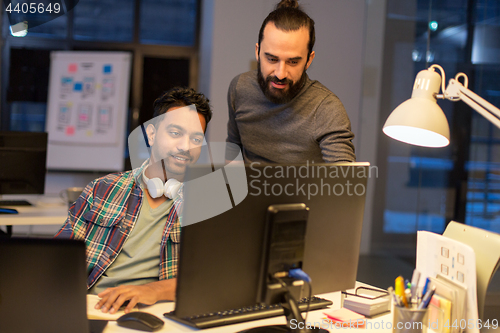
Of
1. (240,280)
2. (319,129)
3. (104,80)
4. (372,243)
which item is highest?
(104,80)

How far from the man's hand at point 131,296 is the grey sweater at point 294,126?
639mm

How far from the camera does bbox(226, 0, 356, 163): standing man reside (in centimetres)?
150

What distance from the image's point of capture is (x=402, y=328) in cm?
96

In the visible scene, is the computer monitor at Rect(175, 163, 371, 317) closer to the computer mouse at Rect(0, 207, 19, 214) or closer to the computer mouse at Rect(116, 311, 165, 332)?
the computer mouse at Rect(116, 311, 165, 332)

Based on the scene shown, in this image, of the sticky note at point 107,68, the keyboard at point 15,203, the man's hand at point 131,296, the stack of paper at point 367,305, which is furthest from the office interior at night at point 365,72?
the man's hand at point 131,296

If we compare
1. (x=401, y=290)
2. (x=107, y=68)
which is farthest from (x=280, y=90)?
(x=107, y=68)

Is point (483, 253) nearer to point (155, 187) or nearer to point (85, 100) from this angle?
point (155, 187)

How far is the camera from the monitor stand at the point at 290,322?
3.00 ft

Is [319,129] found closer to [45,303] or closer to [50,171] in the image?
[45,303]

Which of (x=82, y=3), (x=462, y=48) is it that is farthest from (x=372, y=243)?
(x=82, y=3)

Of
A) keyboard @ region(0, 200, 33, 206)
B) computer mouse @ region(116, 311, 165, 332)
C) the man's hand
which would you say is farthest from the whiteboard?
computer mouse @ region(116, 311, 165, 332)

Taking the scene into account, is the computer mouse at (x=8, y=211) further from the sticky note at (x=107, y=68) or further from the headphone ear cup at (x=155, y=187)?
the sticky note at (x=107, y=68)

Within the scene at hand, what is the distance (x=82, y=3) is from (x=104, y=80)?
0.92m

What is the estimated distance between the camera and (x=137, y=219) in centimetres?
143
